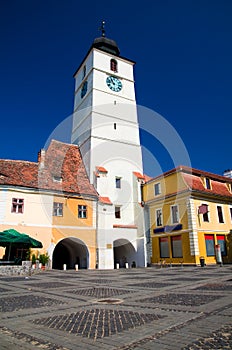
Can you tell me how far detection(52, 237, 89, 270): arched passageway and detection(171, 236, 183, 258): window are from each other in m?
8.61

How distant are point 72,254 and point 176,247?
11.1 meters

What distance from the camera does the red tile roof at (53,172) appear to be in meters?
24.5

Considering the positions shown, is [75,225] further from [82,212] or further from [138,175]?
[138,175]

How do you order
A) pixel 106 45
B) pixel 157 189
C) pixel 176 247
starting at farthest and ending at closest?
pixel 106 45, pixel 157 189, pixel 176 247

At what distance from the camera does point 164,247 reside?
28.6m

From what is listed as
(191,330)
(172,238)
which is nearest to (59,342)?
(191,330)

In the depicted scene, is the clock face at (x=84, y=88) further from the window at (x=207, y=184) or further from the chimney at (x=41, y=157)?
the window at (x=207, y=184)

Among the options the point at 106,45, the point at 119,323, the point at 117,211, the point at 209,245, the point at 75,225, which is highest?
the point at 106,45

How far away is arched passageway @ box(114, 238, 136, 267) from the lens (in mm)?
30516

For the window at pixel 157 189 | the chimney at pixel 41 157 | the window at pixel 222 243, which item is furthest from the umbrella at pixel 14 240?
the window at pixel 222 243

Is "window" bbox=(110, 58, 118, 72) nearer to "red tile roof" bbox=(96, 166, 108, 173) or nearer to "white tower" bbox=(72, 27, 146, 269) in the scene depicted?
"white tower" bbox=(72, 27, 146, 269)

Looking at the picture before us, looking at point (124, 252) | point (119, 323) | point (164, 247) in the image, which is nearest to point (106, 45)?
point (124, 252)

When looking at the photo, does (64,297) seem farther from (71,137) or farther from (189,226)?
(71,137)

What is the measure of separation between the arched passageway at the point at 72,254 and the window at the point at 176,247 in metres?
8.61
